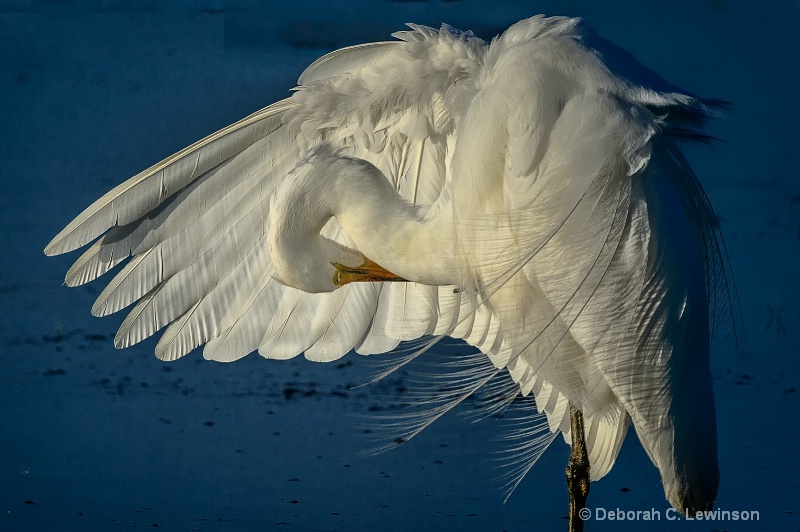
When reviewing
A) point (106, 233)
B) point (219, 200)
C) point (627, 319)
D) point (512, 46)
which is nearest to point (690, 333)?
point (627, 319)

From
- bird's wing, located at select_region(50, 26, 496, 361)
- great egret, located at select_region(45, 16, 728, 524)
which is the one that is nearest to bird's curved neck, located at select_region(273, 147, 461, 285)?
great egret, located at select_region(45, 16, 728, 524)

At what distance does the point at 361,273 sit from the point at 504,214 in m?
0.34

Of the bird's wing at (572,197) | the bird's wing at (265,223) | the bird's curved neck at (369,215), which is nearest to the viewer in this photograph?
the bird's wing at (572,197)

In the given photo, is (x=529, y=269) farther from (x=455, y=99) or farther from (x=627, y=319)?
(x=455, y=99)

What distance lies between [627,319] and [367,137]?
31.2 inches

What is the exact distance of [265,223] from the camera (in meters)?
2.56

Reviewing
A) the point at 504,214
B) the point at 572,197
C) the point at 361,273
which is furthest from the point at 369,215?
the point at 572,197

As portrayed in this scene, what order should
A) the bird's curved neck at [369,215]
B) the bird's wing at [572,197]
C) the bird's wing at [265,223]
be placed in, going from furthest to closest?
1. the bird's wing at [265,223]
2. the bird's curved neck at [369,215]
3. the bird's wing at [572,197]

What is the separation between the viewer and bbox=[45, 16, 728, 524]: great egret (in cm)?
189

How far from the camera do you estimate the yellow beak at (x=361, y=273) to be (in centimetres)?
209

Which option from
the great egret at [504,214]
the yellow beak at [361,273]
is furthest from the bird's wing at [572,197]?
Answer: the yellow beak at [361,273]

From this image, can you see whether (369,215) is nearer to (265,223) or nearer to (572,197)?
(572,197)

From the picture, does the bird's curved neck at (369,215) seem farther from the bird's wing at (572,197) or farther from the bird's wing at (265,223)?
the bird's wing at (265,223)

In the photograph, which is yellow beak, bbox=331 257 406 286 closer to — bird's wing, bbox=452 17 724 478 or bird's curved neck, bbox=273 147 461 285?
bird's curved neck, bbox=273 147 461 285
